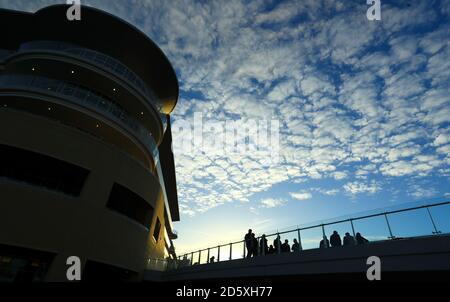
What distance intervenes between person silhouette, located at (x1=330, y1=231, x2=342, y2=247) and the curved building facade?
11848mm

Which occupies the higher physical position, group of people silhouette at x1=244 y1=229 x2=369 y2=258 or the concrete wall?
the concrete wall

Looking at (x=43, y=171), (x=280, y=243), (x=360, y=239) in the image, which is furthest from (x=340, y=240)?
(x=43, y=171)

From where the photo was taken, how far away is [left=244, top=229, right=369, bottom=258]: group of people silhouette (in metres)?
8.54

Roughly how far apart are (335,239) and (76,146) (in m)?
13.8

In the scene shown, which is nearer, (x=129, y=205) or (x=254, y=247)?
(x=254, y=247)

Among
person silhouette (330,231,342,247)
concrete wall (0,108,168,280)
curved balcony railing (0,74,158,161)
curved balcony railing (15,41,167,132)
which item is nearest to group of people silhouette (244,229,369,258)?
person silhouette (330,231,342,247)

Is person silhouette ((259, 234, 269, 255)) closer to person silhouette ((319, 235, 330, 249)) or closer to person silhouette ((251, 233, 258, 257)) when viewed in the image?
person silhouette ((251, 233, 258, 257))

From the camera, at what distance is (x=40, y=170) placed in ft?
46.4

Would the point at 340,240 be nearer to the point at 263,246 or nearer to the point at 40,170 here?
the point at 263,246

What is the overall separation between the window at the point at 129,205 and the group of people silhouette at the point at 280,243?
8.94 meters

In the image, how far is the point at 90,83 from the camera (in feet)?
60.5

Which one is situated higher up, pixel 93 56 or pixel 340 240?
pixel 93 56

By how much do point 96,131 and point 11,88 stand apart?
5.20 m

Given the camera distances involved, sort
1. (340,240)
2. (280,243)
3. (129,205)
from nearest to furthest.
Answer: (340,240) < (280,243) < (129,205)
